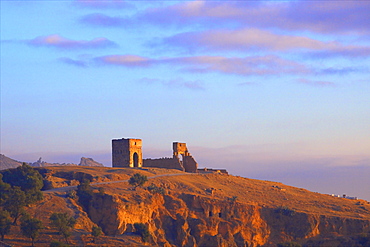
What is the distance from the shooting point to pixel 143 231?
204 ft

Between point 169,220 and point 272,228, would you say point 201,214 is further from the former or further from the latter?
point 272,228

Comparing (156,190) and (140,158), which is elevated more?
(140,158)

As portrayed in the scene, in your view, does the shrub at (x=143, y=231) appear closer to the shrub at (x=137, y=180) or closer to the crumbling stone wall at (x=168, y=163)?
the shrub at (x=137, y=180)

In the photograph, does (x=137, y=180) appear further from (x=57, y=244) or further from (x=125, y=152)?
(x=57, y=244)

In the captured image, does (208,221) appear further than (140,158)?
No

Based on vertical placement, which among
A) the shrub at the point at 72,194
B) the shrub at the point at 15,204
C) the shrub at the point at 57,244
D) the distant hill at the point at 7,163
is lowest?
the shrub at the point at 57,244

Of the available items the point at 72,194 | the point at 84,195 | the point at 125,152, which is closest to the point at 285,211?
the point at 125,152

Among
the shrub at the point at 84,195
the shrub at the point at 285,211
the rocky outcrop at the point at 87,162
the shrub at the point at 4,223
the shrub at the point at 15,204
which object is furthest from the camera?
the rocky outcrop at the point at 87,162

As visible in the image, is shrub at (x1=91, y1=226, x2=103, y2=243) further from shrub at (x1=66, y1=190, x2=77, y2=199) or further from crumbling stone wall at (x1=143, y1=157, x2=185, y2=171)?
crumbling stone wall at (x1=143, y1=157, x2=185, y2=171)

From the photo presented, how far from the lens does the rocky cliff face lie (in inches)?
2544

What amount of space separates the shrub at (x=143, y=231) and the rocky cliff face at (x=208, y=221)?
3.34 feet

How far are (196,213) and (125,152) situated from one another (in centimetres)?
1746

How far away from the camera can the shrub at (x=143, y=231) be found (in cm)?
6174

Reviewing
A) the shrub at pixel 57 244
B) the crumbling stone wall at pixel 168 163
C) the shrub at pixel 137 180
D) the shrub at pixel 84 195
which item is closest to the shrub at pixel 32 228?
the shrub at pixel 57 244
